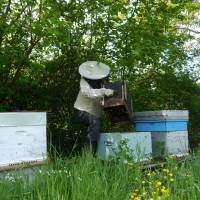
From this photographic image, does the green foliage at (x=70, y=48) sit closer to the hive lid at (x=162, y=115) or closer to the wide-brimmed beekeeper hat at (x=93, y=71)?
the wide-brimmed beekeeper hat at (x=93, y=71)

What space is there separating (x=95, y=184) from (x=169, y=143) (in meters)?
2.81

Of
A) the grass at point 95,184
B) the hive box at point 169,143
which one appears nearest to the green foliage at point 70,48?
the hive box at point 169,143

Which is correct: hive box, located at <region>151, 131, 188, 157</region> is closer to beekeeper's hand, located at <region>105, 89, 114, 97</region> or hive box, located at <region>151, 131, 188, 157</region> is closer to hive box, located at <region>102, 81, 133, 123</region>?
hive box, located at <region>102, 81, 133, 123</region>

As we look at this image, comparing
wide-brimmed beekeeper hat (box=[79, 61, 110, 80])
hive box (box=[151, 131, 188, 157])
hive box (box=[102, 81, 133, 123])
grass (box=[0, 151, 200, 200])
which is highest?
wide-brimmed beekeeper hat (box=[79, 61, 110, 80])

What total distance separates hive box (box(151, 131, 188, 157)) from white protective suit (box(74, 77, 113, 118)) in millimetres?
1005

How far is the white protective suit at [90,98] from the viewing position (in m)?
4.96

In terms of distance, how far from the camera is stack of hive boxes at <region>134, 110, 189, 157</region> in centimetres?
568

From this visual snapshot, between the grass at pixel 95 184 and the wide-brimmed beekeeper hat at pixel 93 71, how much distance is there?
1.52 m

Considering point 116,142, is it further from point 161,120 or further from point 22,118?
point 22,118

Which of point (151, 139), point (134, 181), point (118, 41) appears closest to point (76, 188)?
point (134, 181)

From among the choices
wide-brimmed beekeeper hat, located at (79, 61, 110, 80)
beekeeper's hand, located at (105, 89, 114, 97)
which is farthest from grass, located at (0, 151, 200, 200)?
wide-brimmed beekeeper hat, located at (79, 61, 110, 80)

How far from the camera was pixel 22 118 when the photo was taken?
4.48 m

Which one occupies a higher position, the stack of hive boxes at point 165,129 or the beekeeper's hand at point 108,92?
the beekeeper's hand at point 108,92

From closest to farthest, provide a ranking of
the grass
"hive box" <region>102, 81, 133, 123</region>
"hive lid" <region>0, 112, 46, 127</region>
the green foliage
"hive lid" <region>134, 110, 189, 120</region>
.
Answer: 1. the grass
2. "hive lid" <region>0, 112, 46, 127</region>
3. "hive box" <region>102, 81, 133, 123</region>
4. "hive lid" <region>134, 110, 189, 120</region>
5. the green foliage
